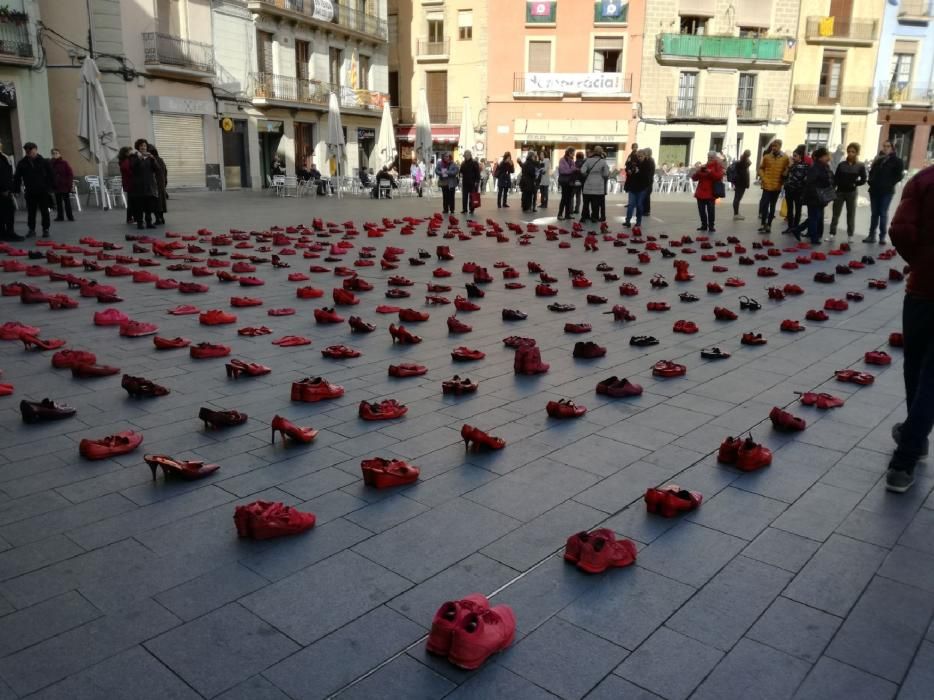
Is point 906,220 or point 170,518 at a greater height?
point 906,220

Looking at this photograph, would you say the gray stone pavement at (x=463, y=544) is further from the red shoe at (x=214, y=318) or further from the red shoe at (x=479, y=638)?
the red shoe at (x=214, y=318)

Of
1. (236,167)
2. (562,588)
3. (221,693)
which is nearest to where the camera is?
(221,693)

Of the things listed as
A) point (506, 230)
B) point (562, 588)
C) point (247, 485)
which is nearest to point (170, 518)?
point (247, 485)

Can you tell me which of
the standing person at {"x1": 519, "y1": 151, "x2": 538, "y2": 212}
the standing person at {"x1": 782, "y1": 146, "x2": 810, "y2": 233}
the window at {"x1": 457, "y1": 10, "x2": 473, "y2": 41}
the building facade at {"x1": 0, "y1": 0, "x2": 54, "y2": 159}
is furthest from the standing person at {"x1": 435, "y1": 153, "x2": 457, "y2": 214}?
the window at {"x1": 457, "y1": 10, "x2": 473, "y2": 41}

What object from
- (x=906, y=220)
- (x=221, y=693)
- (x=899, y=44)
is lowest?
(x=221, y=693)

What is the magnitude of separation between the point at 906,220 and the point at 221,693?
3.66m

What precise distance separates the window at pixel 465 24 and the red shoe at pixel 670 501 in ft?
145

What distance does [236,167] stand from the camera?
107 feet

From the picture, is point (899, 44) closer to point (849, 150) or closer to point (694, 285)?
point (849, 150)

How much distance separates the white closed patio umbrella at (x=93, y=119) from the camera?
717 inches

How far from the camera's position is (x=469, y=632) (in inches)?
94.7

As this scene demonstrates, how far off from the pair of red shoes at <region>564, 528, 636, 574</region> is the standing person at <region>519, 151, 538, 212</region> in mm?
19117

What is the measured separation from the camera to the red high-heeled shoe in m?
4.14

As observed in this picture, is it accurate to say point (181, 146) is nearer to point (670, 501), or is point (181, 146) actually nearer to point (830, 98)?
point (670, 501)
